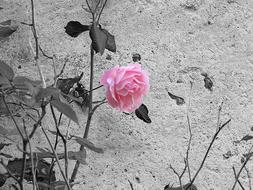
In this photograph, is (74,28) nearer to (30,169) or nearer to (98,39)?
(98,39)

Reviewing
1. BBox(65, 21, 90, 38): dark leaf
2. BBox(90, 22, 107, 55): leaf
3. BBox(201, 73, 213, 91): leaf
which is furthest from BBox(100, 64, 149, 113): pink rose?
BBox(201, 73, 213, 91): leaf

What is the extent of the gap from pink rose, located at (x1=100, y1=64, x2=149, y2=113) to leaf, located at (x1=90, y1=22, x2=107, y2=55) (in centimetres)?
17

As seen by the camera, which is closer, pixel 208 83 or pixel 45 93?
pixel 45 93

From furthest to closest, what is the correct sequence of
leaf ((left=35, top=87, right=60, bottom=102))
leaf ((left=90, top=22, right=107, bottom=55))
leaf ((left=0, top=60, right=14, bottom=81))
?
1. leaf ((left=90, top=22, right=107, bottom=55))
2. leaf ((left=0, top=60, right=14, bottom=81))
3. leaf ((left=35, top=87, right=60, bottom=102))

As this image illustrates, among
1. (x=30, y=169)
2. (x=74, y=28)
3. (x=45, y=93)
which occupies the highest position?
(x=45, y=93)

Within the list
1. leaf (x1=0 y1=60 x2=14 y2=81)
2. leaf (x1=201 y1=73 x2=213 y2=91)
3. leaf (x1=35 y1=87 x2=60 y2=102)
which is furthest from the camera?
leaf (x1=201 y1=73 x2=213 y2=91)

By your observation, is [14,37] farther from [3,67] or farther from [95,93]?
[3,67]

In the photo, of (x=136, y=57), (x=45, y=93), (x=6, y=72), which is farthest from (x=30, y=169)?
(x=136, y=57)

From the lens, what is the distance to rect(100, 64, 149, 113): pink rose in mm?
1333

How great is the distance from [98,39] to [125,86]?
0.23 m

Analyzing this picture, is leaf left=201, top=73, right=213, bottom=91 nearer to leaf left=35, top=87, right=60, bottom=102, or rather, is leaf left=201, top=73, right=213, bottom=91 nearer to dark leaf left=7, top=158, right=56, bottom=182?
dark leaf left=7, top=158, right=56, bottom=182

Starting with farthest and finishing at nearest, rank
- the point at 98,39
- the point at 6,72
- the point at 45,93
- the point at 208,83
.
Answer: the point at 208,83
the point at 98,39
the point at 6,72
the point at 45,93

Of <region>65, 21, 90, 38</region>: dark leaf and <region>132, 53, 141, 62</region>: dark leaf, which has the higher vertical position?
<region>65, 21, 90, 38</region>: dark leaf

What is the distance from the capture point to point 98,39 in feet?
4.97
